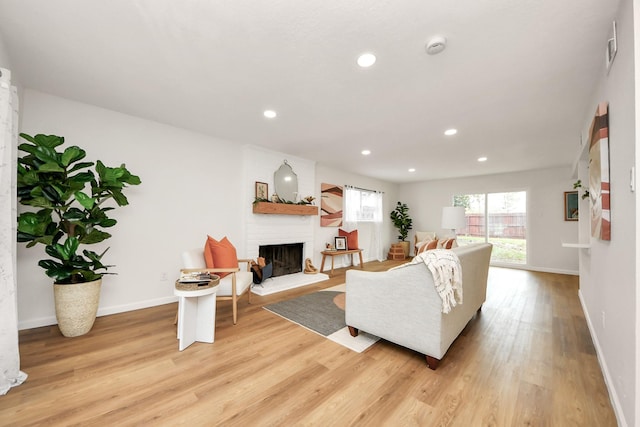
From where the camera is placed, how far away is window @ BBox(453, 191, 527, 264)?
20.0 ft

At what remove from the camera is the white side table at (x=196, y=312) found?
2.21m

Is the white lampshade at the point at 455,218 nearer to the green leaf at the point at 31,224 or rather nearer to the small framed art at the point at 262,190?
the small framed art at the point at 262,190

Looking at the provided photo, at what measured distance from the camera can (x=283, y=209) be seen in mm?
4559

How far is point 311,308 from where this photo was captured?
127 inches

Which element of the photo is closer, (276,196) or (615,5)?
(615,5)

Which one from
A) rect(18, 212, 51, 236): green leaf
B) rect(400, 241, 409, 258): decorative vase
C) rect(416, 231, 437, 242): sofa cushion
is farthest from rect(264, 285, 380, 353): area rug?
rect(416, 231, 437, 242): sofa cushion

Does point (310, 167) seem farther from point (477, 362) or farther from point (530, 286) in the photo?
point (530, 286)

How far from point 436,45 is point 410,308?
77.3 inches

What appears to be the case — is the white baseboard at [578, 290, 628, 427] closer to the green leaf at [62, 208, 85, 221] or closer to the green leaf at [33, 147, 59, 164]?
the green leaf at [62, 208, 85, 221]

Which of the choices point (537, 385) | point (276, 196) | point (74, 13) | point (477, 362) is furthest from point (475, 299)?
point (74, 13)

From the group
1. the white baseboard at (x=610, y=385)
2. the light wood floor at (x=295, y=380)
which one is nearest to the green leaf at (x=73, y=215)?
the light wood floor at (x=295, y=380)

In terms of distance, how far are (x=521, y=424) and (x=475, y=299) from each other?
143 centimetres

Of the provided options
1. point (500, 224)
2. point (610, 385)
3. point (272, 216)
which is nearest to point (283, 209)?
point (272, 216)

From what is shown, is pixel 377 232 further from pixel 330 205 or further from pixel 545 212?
pixel 545 212
